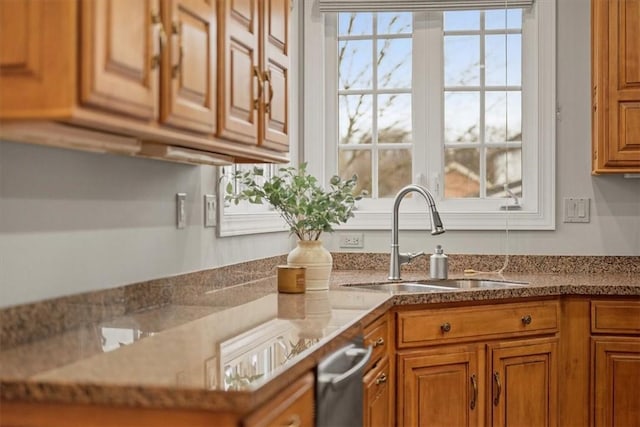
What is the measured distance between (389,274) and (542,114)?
41.7 inches

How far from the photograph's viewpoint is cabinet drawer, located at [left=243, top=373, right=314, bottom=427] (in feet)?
4.85

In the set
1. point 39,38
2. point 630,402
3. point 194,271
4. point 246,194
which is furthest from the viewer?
point 630,402

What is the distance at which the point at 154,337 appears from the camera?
1891 millimetres

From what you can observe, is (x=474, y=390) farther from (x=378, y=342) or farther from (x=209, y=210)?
(x=209, y=210)

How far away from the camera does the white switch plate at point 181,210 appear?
2668 millimetres

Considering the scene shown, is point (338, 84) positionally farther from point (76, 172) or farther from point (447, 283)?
point (76, 172)

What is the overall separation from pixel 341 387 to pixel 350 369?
0.11 m

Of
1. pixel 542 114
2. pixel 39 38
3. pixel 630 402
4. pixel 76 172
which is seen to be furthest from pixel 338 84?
pixel 39 38

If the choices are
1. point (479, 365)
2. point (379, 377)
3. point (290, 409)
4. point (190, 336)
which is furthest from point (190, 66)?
point (479, 365)

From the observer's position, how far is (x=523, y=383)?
3.22m

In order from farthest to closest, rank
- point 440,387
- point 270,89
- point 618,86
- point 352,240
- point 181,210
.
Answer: point 352,240
point 618,86
point 440,387
point 181,210
point 270,89

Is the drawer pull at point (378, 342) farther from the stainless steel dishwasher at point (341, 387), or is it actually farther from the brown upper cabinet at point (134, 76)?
the brown upper cabinet at point (134, 76)

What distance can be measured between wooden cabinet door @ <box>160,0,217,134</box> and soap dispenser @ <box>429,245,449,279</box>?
167 cm

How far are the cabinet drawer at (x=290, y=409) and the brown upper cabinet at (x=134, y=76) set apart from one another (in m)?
0.60
